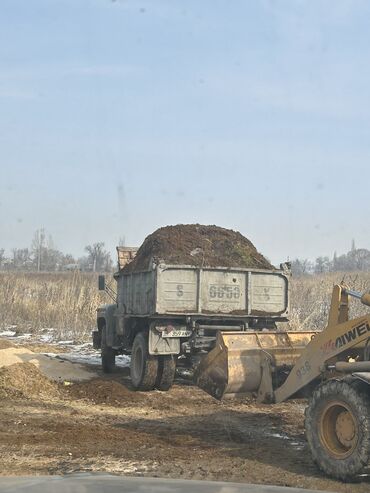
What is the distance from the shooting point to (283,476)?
6.47 meters

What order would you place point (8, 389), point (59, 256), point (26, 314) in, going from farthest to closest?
point (59, 256), point (26, 314), point (8, 389)

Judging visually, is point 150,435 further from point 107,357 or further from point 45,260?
point 45,260

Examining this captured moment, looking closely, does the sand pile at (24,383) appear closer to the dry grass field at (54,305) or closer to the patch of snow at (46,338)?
the dry grass field at (54,305)

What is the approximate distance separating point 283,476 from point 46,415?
4516mm

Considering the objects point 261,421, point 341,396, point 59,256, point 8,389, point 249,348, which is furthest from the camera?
point 59,256

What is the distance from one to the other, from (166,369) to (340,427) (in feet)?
20.2

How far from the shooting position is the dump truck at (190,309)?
40.0 feet

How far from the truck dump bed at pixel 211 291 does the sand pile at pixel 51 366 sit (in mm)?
2445

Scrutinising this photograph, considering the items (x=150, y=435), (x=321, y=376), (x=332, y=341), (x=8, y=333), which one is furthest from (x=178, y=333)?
(x=8, y=333)

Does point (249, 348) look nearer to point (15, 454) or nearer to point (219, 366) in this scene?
point (219, 366)

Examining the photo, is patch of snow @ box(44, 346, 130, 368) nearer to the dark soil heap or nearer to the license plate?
the dark soil heap

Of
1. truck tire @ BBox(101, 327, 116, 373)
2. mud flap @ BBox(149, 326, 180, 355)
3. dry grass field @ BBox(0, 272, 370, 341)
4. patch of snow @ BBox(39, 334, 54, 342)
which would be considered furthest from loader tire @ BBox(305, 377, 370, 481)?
patch of snow @ BBox(39, 334, 54, 342)

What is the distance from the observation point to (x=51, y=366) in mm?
15211

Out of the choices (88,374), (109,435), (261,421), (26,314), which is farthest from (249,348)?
(26,314)
